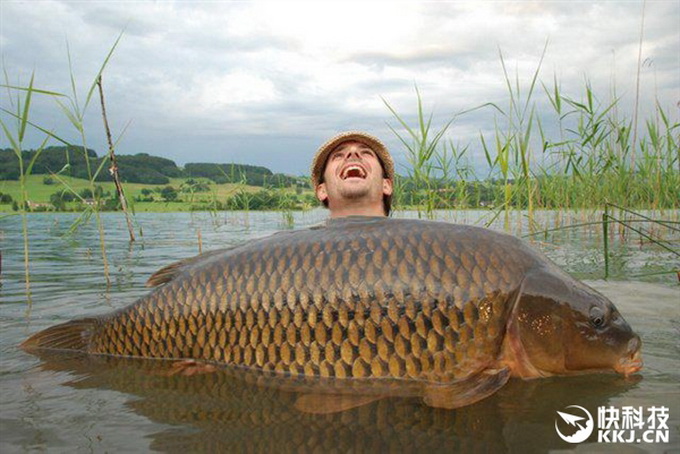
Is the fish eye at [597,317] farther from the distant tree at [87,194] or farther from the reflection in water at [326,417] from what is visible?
the distant tree at [87,194]

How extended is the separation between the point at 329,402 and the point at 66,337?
1.68 metres

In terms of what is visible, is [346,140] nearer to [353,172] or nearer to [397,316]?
[353,172]

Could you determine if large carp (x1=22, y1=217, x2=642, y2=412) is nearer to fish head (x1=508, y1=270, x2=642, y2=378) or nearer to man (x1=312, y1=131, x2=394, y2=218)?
fish head (x1=508, y1=270, x2=642, y2=378)

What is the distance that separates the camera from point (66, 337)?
3096 millimetres

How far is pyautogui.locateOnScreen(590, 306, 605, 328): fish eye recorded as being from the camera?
238cm

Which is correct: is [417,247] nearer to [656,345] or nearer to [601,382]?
[601,382]

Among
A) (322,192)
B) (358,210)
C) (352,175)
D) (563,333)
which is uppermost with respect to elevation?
(352,175)

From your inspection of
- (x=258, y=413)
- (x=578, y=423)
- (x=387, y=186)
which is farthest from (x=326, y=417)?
(x=387, y=186)

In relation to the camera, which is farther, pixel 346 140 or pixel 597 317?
pixel 346 140

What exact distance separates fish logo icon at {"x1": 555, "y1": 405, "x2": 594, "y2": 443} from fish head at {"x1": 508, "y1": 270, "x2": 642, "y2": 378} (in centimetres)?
21

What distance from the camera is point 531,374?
2.38 m

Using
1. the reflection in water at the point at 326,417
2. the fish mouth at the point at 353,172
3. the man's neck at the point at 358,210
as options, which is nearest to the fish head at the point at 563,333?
the reflection in water at the point at 326,417

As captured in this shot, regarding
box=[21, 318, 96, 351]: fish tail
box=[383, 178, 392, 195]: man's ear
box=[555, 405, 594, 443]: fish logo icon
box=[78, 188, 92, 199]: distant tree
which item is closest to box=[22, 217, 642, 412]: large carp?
box=[555, 405, 594, 443]: fish logo icon

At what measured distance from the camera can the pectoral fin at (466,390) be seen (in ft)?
7.14
